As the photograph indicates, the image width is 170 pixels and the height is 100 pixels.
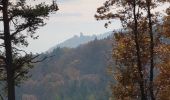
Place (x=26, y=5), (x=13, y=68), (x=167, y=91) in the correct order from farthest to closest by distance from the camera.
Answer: (x=167, y=91) < (x=26, y=5) < (x=13, y=68)

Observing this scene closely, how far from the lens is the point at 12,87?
782 inches

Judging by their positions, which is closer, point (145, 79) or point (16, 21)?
point (16, 21)

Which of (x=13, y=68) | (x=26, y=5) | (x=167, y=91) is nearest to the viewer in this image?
(x=13, y=68)

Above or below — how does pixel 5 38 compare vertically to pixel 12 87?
above

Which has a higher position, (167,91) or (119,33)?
(119,33)

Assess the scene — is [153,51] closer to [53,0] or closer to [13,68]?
[53,0]

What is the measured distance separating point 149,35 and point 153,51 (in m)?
1.06

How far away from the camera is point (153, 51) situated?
2669cm

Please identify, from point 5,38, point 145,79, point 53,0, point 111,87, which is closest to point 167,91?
point 145,79

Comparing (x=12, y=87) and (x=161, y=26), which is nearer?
(x=12, y=87)

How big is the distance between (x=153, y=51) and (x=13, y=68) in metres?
10.3

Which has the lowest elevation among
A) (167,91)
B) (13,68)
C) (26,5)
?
(167,91)

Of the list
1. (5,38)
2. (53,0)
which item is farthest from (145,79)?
(5,38)

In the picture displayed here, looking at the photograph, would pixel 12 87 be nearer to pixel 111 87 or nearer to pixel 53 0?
pixel 53 0
